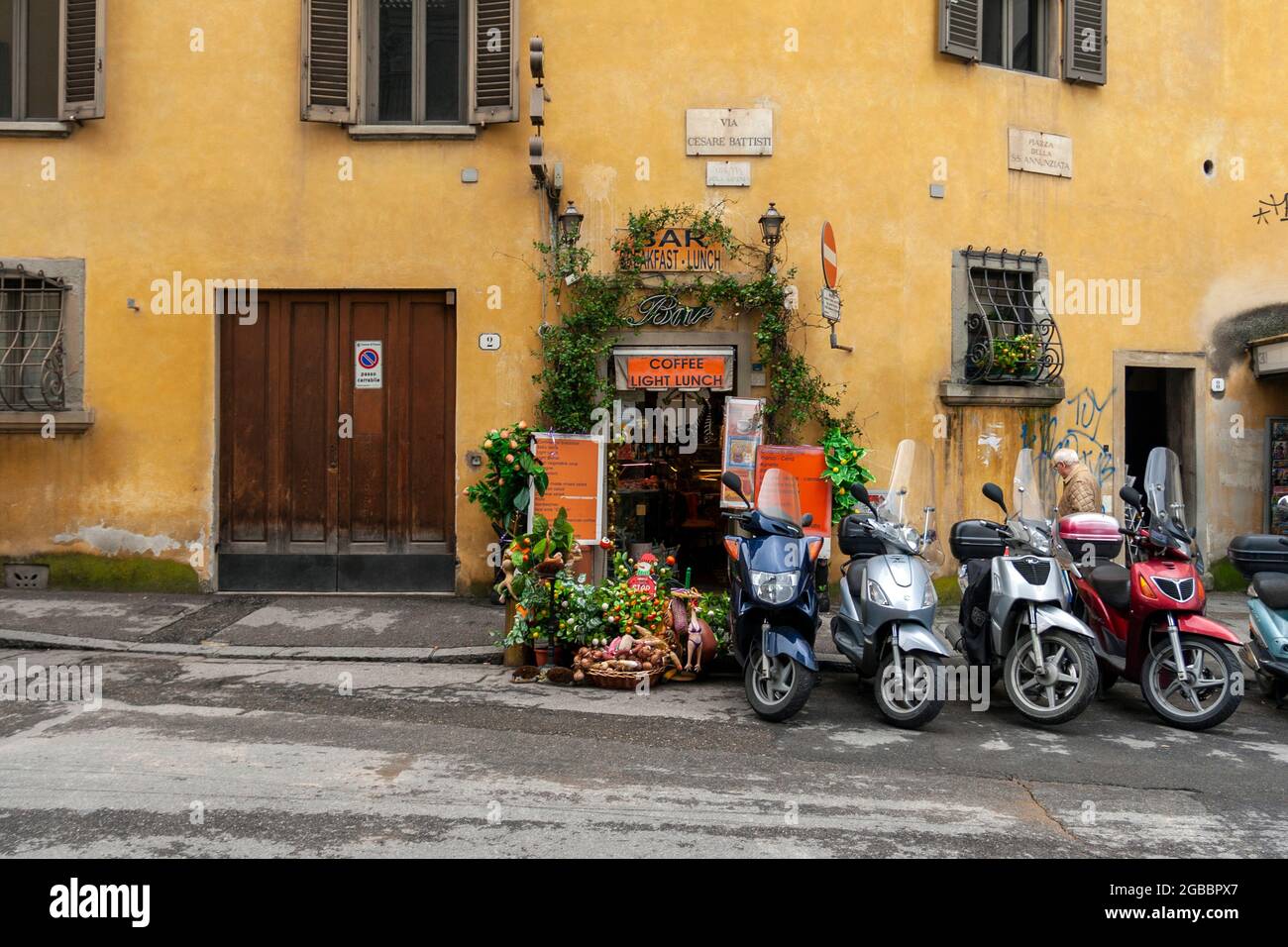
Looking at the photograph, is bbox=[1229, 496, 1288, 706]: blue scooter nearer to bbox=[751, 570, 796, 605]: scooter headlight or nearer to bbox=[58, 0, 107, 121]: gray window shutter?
bbox=[751, 570, 796, 605]: scooter headlight

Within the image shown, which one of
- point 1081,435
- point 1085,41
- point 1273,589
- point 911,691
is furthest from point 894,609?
point 1085,41

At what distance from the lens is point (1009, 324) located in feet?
37.7

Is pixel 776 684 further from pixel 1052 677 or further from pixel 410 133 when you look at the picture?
pixel 410 133

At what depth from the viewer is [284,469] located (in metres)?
11.0

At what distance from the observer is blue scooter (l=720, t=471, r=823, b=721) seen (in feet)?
21.6

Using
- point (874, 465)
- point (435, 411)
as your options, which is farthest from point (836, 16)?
point (435, 411)

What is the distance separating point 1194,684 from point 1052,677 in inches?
34.5

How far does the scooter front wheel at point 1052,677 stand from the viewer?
21.1ft

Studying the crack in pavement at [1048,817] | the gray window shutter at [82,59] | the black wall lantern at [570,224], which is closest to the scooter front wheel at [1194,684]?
the crack in pavement at [1048,817]

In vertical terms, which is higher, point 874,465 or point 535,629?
point 874,465

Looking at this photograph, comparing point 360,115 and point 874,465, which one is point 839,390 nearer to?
point 874,465

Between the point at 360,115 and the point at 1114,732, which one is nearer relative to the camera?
the point at 1114,732

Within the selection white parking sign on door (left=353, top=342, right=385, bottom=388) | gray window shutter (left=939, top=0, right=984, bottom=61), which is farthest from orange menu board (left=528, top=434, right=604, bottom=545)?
gray window shutter (left=939, top=0, right=984, bottom=61)
